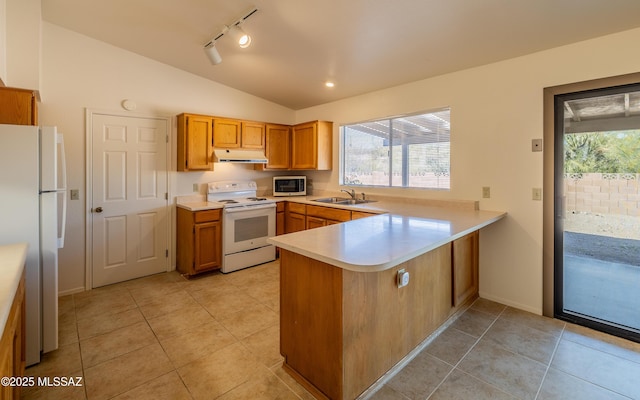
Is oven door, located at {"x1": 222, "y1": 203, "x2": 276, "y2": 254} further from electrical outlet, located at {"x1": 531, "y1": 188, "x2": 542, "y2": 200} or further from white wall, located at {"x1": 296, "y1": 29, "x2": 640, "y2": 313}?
electrical outlet, located at {"x1": 531, "y1": 188, "x2": 542, "y2": 200}

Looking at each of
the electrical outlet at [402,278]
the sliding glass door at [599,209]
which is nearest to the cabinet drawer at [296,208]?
the electrical outlet at [402,278]

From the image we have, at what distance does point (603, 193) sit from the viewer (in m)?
2.46

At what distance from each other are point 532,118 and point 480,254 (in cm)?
141

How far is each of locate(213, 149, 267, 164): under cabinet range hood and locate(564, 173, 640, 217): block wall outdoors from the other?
3.62m

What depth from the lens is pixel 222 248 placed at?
151 inches

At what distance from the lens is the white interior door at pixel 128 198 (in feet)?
11.2

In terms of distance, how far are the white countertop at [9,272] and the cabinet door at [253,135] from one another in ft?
9.41

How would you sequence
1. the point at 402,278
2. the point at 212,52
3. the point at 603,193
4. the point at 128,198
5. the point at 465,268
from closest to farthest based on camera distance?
the point at 402,278 < the point at 603,193 < the point at 465,268 < the point at 212,52 < the point at 128,198

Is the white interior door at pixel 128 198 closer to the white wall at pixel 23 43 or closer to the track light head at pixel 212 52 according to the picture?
the white wall at pixel 23 43

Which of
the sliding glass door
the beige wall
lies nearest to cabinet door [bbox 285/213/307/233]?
the beige wall

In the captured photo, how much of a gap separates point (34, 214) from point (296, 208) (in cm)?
291

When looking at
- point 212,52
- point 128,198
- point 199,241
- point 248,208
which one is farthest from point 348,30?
point 128,198

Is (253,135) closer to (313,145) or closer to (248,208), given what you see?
(313,145)

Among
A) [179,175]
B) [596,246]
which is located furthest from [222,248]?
[596,246]
